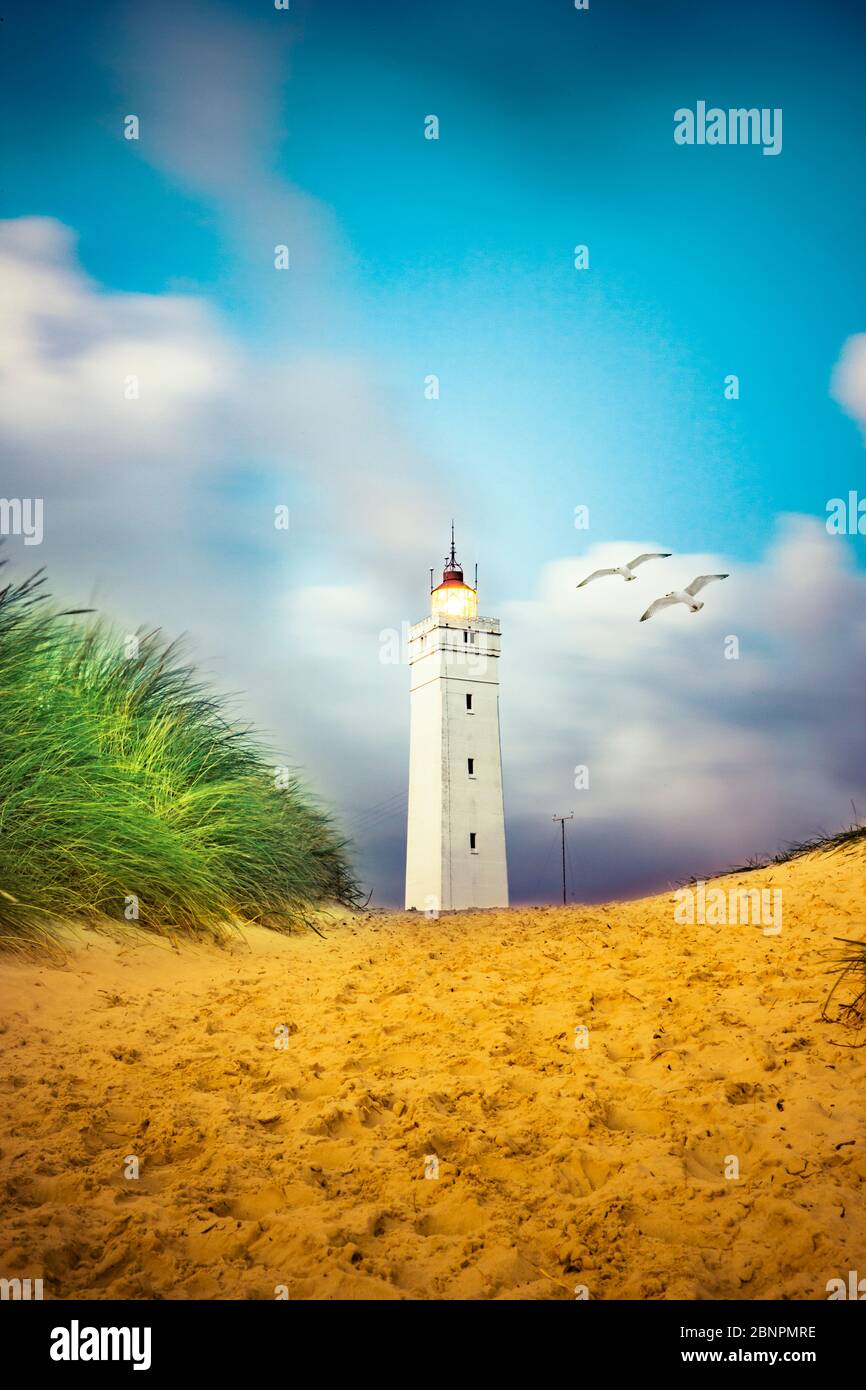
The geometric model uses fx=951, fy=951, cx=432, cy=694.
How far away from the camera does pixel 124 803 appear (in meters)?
6.70

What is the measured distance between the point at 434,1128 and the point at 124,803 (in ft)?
12.3

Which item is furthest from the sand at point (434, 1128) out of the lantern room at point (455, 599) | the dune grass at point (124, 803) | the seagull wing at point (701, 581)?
the lantern room at point (455, 599)

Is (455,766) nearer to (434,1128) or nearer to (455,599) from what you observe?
(455,599)

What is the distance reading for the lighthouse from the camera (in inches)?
977

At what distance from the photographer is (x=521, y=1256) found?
9.68ft

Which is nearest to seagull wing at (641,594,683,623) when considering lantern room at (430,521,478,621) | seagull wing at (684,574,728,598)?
seagull wing at (684,574,728,598)

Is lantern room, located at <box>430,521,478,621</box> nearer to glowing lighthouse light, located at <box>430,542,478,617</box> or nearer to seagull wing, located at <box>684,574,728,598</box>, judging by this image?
glowing lighthouse light, located at <box>430,542,478,617</box>

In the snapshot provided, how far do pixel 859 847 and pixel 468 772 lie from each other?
56.5 feet

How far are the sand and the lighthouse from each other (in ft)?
61.0

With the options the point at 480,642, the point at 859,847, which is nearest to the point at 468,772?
the point at 480,642

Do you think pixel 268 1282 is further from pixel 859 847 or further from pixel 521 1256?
pixel 859 847
